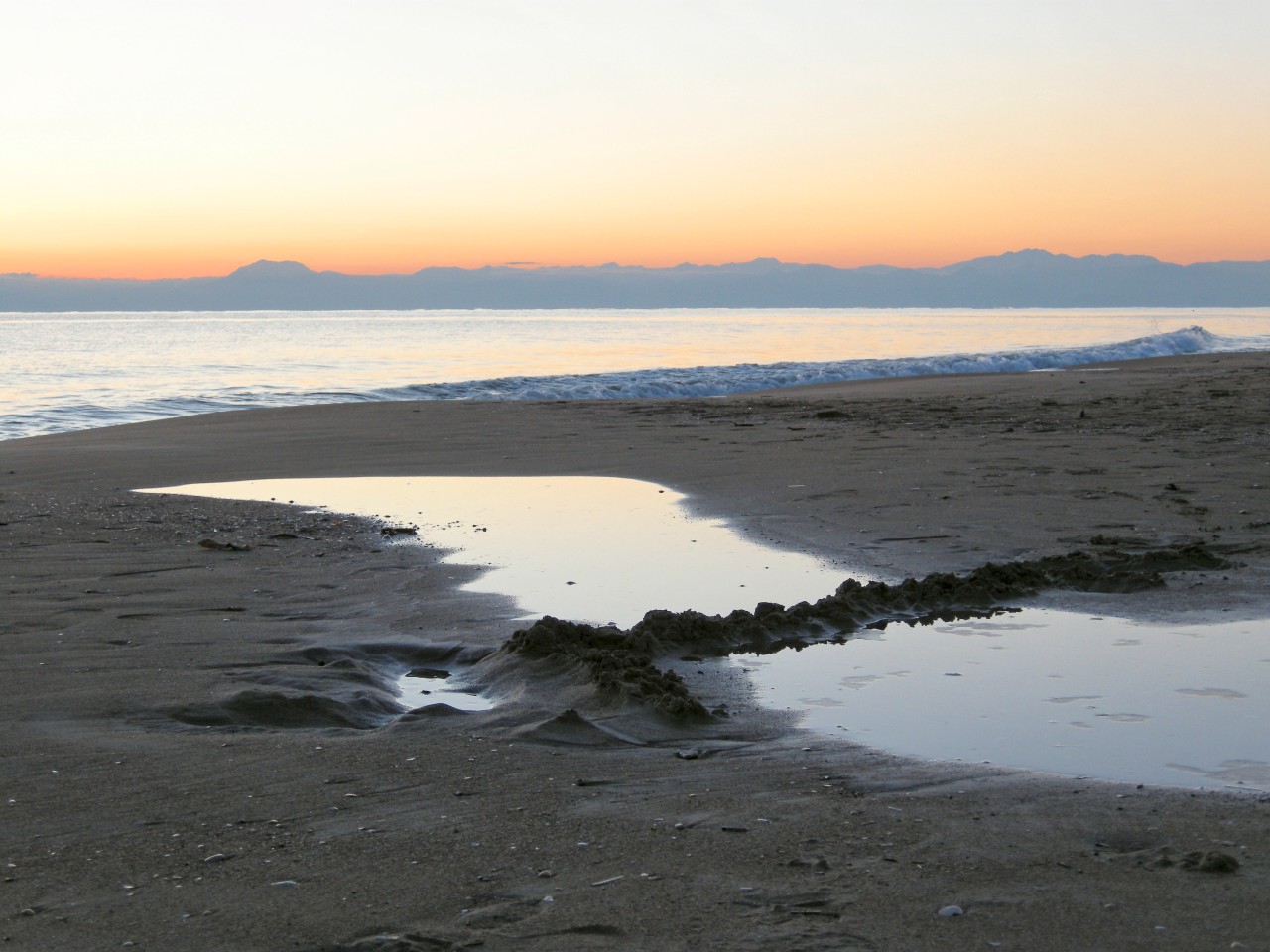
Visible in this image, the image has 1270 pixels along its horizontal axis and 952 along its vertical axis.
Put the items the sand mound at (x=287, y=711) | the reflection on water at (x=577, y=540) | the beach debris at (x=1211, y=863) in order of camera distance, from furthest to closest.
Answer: the reflection on water at (x=577, y=540) → the sand mound at (x=287, y=711) → the beach debris at (x=1211, y=863)

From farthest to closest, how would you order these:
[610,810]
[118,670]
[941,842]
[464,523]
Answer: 1. [464,523]
2. [118,670]
3. [610,810]
4. [941,842]

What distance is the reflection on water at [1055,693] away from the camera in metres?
3.40

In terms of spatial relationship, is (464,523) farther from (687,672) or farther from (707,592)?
(687,672)

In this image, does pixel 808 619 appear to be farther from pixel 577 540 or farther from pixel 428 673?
pixel 577 540

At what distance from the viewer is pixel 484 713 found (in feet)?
12.8

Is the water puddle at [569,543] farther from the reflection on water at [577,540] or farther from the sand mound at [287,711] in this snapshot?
the sand mound at [287,711]

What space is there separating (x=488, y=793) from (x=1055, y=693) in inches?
81.1

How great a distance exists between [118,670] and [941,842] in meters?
3.11

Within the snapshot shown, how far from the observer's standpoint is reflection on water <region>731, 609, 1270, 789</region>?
340 centimetres

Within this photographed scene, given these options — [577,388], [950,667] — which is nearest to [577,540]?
[950,667]

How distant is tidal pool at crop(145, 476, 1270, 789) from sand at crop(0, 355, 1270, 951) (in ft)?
0.78

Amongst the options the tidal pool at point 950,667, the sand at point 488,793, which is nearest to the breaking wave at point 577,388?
the sand at point 488,793

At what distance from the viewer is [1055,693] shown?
13.2 ft

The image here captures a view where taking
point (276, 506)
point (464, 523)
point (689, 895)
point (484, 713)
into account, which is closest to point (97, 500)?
point (276, 506)
